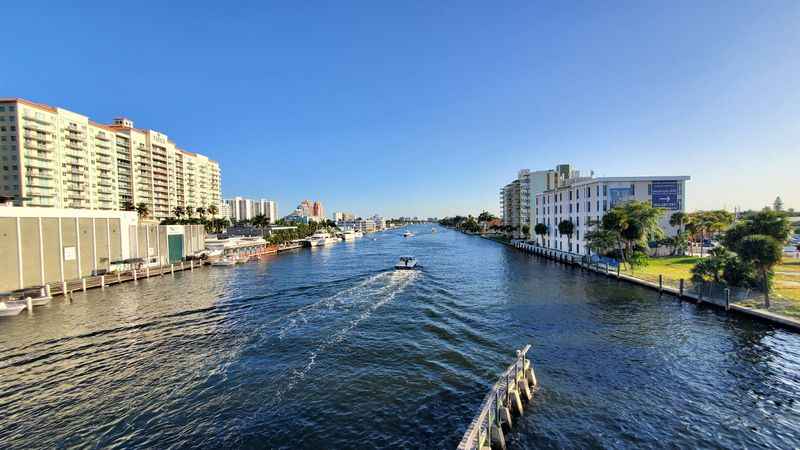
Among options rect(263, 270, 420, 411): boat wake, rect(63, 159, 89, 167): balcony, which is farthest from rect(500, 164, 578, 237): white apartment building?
rect(63, 159, 89, 167): balcony

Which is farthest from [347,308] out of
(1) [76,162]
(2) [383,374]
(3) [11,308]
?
(1) [76,162]

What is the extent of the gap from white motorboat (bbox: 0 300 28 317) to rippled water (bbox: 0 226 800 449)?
1931 mm

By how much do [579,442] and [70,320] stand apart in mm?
43796

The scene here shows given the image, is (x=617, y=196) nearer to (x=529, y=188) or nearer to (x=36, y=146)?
(x=529, y=188)

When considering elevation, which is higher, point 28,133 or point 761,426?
point 28,133

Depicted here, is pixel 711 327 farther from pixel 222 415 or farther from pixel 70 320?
pixel 70 320

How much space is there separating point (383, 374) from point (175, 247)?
254ft

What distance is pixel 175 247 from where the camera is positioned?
77625 mm

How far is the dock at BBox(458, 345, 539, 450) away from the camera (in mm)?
11219

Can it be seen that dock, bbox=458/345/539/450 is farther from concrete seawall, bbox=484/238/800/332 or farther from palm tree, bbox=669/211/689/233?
palm tree, bbox=669/211/689/233

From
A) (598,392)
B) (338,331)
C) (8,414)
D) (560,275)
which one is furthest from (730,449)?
(560,275)

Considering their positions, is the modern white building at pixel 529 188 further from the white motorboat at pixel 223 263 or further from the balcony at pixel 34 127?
the balcony at pixel 34 127

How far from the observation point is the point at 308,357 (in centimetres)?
2266

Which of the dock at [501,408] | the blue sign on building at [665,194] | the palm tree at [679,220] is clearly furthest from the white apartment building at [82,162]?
the palm tree at [679,220]
